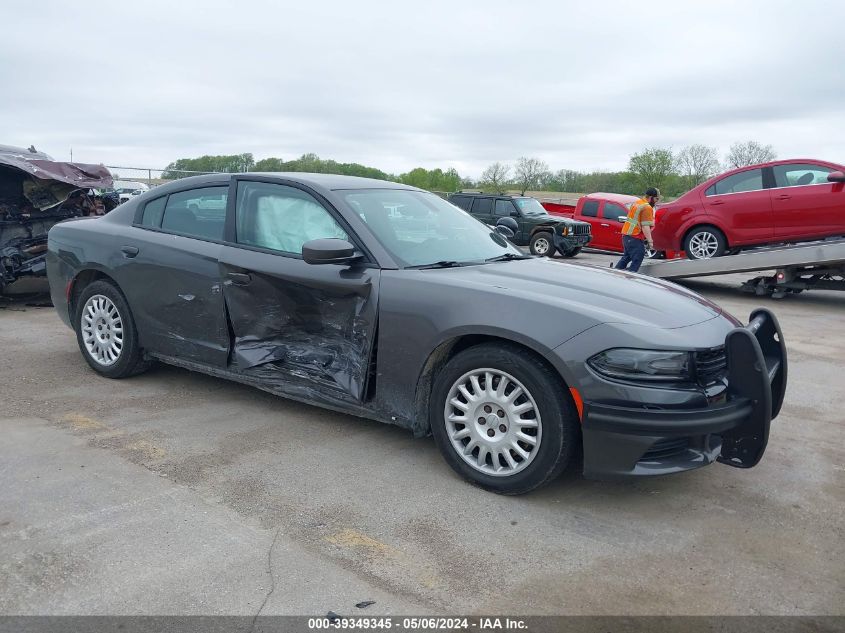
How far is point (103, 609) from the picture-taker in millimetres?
2578

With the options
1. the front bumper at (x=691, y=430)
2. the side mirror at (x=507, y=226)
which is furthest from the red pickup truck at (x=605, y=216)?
the front bumper at (x=691, y=430)

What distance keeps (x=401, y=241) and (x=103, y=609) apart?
247 centimetres

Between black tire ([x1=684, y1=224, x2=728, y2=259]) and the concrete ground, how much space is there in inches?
281

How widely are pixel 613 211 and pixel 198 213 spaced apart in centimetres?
1564

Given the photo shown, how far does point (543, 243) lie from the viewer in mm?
18375

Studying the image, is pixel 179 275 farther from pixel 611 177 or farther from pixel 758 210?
pixel 611 177

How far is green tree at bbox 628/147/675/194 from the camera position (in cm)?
4997

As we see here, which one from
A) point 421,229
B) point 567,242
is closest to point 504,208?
point 567,242

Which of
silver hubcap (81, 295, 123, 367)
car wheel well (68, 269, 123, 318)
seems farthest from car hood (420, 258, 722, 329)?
car wheel well (68, 269, 123, 318)

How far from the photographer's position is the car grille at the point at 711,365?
337 centimetres

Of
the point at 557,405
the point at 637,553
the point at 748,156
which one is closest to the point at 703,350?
the point at 557,405

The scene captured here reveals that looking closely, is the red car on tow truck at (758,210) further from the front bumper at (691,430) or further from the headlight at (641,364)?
the headlight at (641,364)

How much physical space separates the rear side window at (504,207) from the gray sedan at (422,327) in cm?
1432

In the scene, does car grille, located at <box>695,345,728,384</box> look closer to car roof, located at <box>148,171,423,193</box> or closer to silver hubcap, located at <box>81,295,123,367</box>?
car roof, located at <box>148,171,423,193</box>
